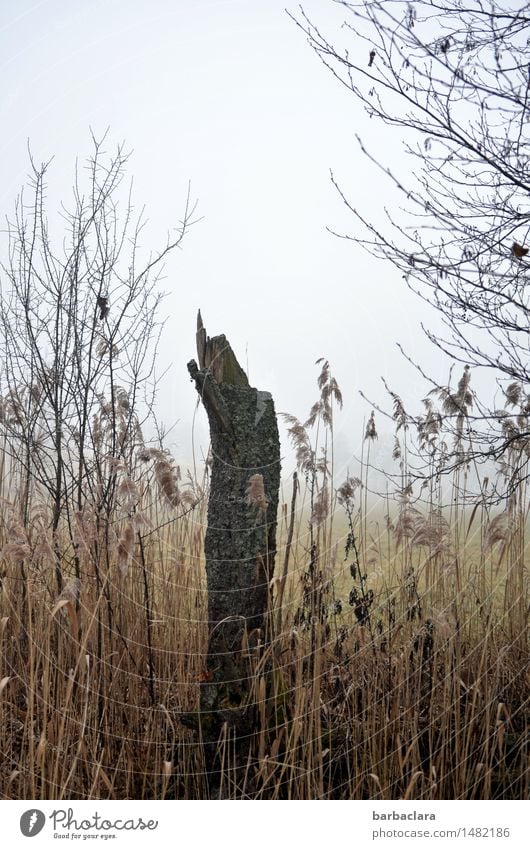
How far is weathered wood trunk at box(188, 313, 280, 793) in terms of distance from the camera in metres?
2.55

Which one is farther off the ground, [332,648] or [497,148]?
[497,148]

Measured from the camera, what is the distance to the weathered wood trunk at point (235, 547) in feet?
8.37

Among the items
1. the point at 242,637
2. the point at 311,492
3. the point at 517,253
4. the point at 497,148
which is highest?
the point at 497,148

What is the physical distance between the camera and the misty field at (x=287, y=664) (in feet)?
7.91

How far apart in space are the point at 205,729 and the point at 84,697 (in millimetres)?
465

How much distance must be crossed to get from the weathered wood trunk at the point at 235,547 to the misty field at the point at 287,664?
0.05 metres

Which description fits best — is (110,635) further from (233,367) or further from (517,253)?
(517,253)

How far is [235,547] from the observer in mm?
2566

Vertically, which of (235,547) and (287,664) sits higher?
(235,547)

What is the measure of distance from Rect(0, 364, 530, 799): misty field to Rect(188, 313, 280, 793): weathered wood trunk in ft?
0.15

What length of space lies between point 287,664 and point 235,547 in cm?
55

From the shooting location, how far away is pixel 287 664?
271 cm
